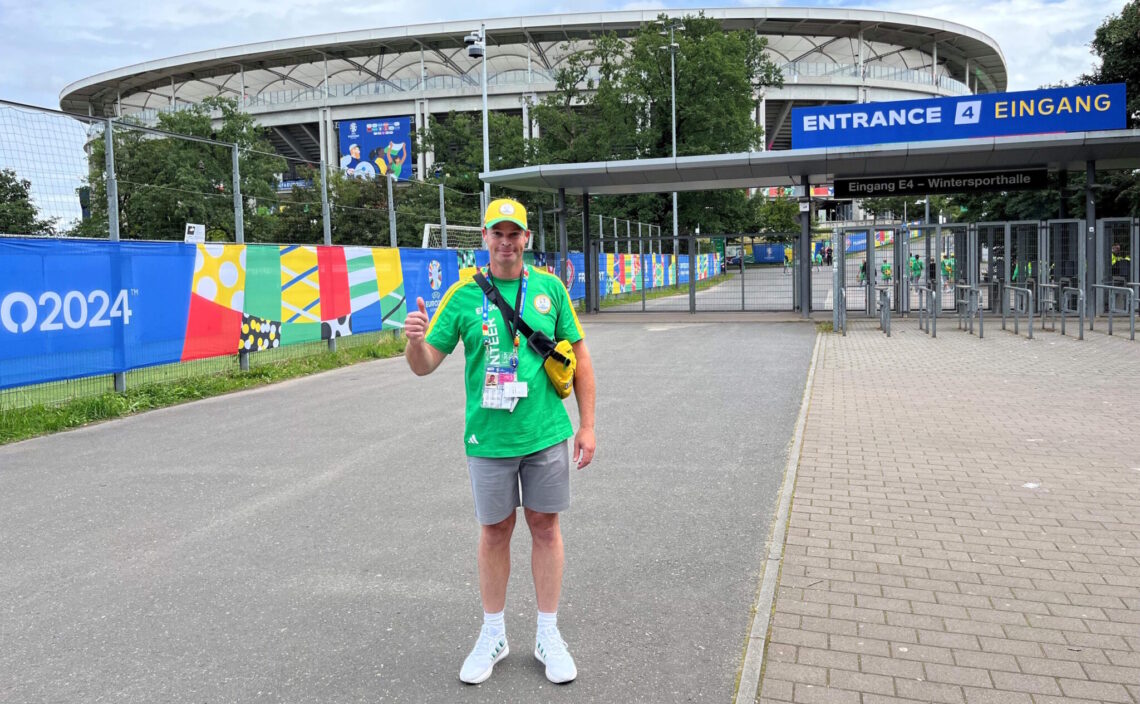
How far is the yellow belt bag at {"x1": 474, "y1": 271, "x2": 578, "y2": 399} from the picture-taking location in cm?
333

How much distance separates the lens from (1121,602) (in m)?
3.87

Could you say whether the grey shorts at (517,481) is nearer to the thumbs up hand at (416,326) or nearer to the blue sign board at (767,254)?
the thumbs up hand at (416,326)

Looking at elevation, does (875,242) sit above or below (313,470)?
above

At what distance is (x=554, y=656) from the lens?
10.9 feet

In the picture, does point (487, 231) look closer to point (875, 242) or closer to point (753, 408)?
point (753, 408)

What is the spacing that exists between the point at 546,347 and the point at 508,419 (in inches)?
12.2

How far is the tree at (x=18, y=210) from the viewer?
8398 millimetres

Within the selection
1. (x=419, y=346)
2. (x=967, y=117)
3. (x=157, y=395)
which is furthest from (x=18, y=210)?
(x=967, y=117)

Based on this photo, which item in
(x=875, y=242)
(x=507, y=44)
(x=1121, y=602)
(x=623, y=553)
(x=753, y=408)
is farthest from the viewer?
(x=507, y=44)

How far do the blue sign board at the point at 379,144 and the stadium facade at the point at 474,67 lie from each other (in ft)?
5.65

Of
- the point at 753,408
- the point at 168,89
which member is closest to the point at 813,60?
the point at 168,89

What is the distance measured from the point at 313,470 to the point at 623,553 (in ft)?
9.90

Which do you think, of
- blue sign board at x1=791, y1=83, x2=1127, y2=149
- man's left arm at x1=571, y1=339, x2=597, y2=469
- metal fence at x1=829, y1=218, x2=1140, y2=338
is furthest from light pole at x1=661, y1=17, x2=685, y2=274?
man's left arm at x1=571, y1=339, x2=597, y2=469

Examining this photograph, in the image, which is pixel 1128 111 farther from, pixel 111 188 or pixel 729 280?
pixel 111 188
